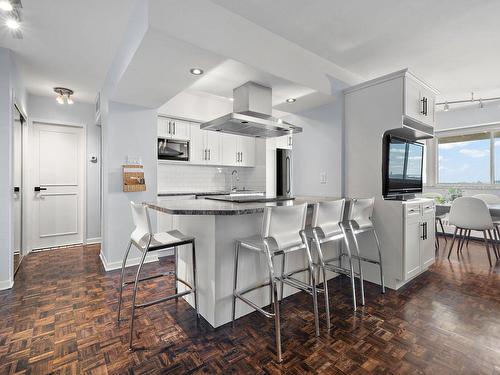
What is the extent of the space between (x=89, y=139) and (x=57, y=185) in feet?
3.18

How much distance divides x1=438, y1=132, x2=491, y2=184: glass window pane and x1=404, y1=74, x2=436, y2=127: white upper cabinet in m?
3.12

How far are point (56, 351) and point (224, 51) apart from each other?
8.09 ft

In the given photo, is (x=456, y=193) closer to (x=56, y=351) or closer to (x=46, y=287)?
(x=56, y=351)

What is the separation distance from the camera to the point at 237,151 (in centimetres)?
514

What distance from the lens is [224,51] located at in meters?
2.12

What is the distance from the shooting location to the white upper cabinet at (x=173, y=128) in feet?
13.7

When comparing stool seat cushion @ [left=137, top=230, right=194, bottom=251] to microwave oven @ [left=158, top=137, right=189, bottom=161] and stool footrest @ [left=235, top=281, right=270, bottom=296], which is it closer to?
stool footrest @ [left=235, top=281, right=270, bottom=296]

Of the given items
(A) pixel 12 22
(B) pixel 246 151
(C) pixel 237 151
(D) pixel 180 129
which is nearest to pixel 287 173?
(B) pixel 246 151

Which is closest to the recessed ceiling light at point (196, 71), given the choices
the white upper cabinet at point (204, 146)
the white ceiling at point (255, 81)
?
the white ceiling at point (255, 81)

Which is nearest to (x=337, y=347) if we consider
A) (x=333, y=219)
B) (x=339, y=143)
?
(x=333, y=219)

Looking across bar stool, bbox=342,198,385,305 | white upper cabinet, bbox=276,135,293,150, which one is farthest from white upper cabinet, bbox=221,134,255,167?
bar stool, bbox=342,198,385,305

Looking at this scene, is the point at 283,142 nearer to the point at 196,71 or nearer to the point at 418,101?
the point at 418,101

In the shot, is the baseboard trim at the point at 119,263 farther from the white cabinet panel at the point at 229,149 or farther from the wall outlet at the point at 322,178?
the wall outlet at the point at 322,178

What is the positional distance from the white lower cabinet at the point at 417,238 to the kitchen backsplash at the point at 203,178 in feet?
9.53
